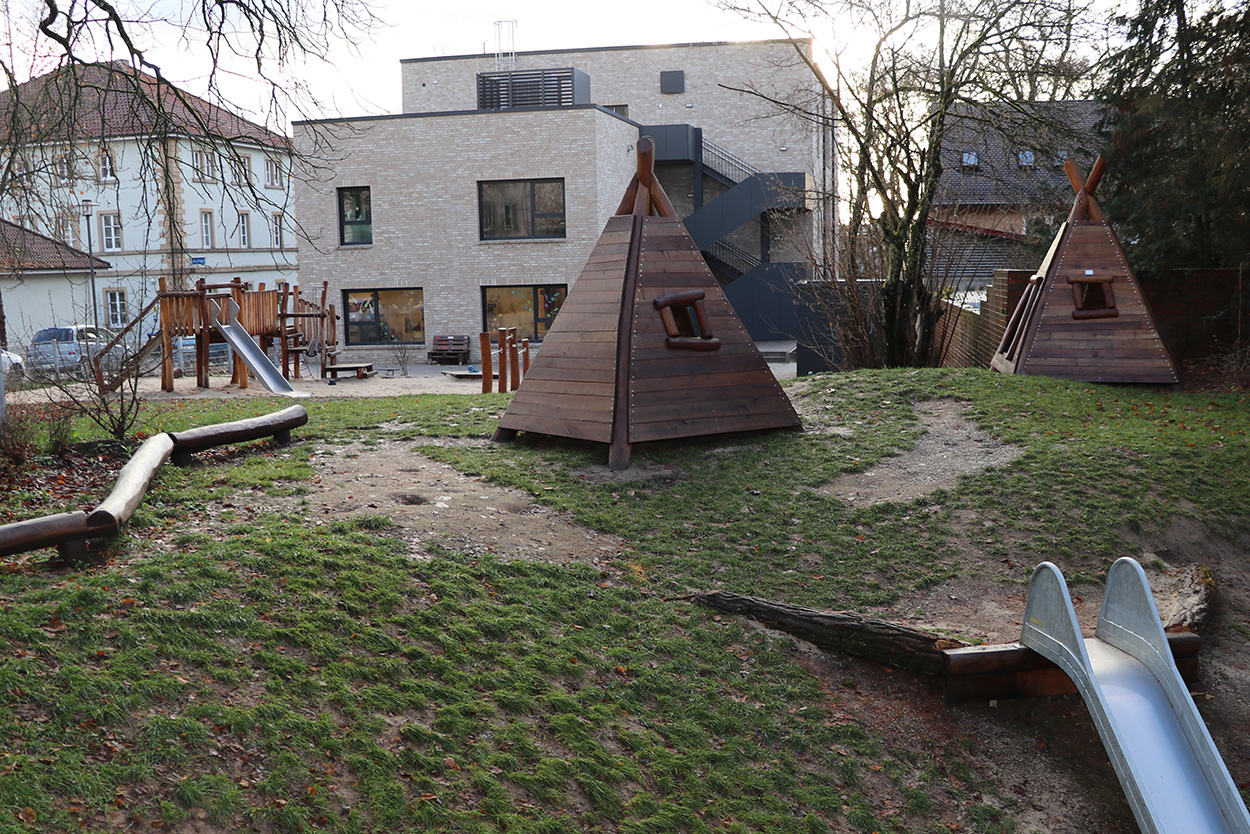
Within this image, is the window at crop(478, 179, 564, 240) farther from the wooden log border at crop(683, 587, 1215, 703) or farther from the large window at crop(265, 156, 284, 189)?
the wooden log border at crop(683, 587, 1215, 703)

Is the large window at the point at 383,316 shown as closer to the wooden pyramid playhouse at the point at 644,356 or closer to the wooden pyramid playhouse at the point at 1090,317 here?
the wooden pyramid playhouse at the point at 1090,317

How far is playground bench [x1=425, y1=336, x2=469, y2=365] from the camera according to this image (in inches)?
1184

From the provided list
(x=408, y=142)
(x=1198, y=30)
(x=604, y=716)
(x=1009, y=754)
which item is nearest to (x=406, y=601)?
(x=604, y=716)

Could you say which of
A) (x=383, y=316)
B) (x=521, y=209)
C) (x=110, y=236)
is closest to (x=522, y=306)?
(x=521, y=209)

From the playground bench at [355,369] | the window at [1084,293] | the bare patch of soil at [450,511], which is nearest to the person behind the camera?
the bare patch of soil at [450,511]

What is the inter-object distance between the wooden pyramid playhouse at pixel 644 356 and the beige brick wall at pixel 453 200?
20.0 metres

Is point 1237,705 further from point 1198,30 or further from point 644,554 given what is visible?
point 1198,30

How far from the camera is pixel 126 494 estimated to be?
611 centimetres

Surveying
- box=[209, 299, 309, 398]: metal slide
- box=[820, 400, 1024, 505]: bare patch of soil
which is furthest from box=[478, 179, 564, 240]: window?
box=[820, 400, 1024, 505]: bare patch of soil

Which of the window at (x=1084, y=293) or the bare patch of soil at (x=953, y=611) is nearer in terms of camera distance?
the bare patch of soil at (x=953, y=611)

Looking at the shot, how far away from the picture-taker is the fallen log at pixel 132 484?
18.2 feet

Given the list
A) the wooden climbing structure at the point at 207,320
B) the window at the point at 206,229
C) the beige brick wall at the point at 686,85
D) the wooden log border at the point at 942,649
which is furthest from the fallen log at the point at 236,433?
the window at the point at 206,229

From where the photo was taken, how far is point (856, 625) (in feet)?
19.6

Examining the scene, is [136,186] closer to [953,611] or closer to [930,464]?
[930,464]
